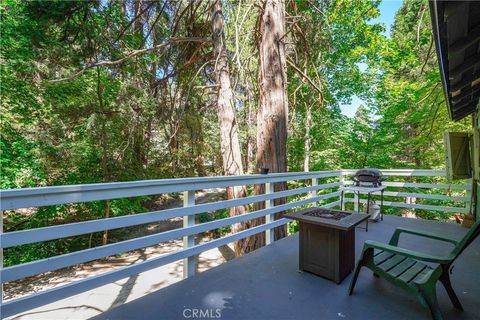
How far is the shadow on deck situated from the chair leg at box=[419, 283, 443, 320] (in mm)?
163

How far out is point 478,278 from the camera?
241cm

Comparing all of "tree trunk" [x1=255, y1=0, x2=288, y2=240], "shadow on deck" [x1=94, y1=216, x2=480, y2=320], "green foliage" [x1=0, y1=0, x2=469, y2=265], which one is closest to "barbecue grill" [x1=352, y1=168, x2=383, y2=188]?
"tree trunk" [x1=255, y1=0, x2=288, y2=240]

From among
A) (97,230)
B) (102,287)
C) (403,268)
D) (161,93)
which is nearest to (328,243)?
(403,268)

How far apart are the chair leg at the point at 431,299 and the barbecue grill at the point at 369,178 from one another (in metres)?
2.95

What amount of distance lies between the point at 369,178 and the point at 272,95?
2.34 meters

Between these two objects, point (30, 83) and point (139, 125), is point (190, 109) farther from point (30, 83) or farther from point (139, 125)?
point (30, 83)

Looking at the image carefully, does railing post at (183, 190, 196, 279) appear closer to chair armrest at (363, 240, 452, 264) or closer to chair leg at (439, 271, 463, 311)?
chair armrest at (363, 240, 452, 264)

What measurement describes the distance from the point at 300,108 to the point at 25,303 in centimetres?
932

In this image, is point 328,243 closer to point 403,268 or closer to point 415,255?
point 403,268

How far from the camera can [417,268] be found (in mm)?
2055

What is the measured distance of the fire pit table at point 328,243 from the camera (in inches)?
90.9

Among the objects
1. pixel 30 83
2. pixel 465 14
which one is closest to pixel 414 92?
pixel 465 14

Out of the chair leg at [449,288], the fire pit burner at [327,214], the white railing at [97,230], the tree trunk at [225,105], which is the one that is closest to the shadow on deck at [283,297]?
the chair leg at [449,288]

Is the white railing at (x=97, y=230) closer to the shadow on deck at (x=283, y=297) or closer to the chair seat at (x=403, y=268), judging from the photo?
the shadow on deck at (x=283, y=297)
